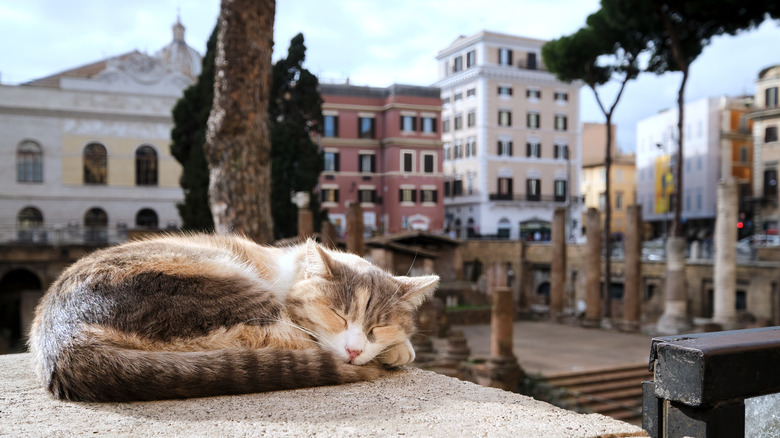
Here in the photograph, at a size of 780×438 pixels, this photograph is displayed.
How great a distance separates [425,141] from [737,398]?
29.4 meters

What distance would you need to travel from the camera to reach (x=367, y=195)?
98.7ft

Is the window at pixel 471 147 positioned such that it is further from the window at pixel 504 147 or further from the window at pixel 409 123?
the window at pixel 409 123

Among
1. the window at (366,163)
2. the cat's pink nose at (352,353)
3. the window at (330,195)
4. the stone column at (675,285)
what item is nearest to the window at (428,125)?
the window at (366,163)

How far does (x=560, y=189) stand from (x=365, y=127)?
14183mm

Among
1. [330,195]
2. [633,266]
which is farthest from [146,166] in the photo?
[633,266]

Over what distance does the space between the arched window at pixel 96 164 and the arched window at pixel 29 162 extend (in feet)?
Answer: 6.14

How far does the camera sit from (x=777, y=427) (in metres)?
1.23

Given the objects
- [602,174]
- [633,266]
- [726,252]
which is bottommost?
[633,266]

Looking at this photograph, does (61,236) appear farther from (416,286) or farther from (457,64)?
(416,286)

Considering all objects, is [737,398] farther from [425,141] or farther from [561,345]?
[425,141]

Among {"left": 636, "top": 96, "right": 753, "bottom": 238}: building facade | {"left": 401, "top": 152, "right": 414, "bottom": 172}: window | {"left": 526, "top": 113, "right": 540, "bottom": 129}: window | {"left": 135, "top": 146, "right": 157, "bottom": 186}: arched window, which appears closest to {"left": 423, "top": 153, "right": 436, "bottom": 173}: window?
{"left": 401, "top": 152, "right": 414, "bottom": 172}: window

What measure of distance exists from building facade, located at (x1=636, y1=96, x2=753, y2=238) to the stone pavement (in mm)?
19078

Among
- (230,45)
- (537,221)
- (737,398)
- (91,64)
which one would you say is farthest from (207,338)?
(537,221)

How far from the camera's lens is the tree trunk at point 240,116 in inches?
217
